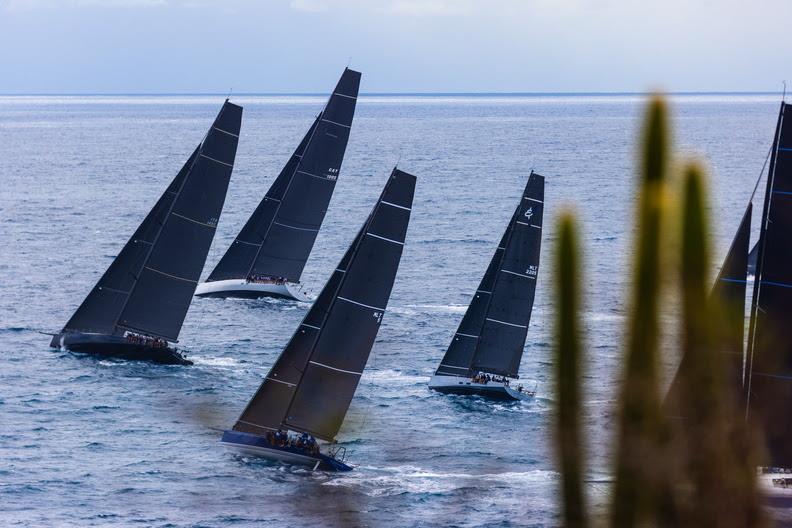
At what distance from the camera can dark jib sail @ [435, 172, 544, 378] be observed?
5000 cm

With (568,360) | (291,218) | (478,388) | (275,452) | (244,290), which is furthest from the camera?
(244,290)

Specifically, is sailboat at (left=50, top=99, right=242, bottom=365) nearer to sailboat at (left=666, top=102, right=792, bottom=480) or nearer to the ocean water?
the ocean water

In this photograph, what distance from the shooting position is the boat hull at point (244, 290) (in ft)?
234

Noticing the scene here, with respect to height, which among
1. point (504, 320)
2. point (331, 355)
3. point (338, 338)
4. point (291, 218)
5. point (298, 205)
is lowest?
point (331, 355)

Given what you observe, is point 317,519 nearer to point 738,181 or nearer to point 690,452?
point 690,452

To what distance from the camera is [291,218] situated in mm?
70688

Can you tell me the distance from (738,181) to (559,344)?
154m

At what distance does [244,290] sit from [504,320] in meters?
25.5

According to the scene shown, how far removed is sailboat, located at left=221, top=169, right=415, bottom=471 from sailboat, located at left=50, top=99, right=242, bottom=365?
1548 centimetres

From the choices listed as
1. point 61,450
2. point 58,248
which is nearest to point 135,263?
point 61,450

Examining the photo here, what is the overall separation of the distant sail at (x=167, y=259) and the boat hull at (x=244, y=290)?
50.8 feet

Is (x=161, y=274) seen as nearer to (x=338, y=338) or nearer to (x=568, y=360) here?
(x=338, y=338)

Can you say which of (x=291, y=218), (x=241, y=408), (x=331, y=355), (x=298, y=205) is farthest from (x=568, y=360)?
(x=291, y=218)

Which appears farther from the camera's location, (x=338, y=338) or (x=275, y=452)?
(x=275, y=452)
